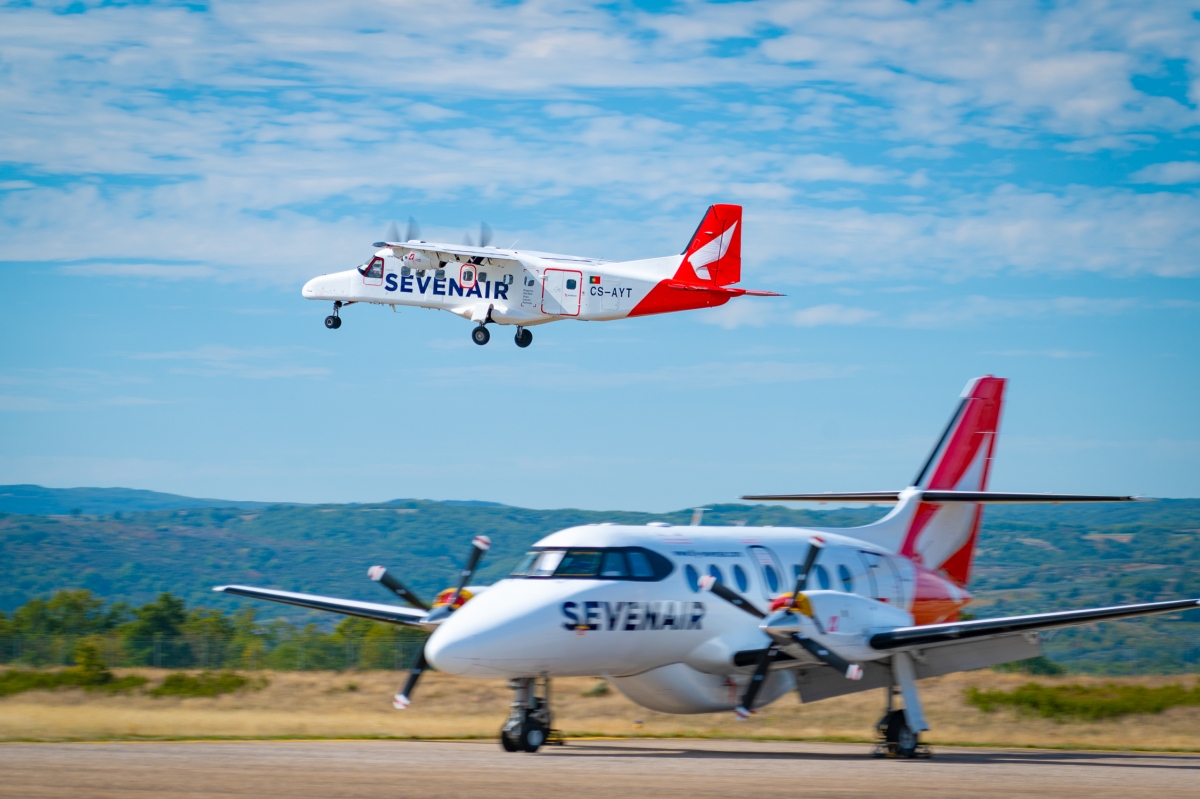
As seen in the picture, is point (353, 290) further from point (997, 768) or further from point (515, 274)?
point (997, 768)

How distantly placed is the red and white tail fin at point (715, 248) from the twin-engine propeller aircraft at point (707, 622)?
6.45 meters


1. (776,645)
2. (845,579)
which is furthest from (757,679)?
(845,579)

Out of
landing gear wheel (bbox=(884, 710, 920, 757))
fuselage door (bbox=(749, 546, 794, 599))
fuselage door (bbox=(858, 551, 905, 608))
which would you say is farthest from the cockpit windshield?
fuselage door (bbox=(858, 551, 905, 608))

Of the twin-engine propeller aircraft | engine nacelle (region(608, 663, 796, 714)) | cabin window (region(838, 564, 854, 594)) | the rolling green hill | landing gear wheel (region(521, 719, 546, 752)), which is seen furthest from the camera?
the rolling green hill

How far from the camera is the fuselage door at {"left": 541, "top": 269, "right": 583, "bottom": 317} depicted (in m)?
26.7

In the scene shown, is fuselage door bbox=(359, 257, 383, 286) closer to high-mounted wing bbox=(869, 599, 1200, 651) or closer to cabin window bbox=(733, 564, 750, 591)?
cabin window bbox=(733, 564, 750, 591)

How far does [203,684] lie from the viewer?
29500 millimetres

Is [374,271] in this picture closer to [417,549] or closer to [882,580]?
[882,580]

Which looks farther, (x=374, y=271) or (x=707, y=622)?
(x=374, y=271)

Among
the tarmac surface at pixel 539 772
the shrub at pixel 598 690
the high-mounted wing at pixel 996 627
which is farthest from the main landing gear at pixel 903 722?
the shrub at pixel 598 690

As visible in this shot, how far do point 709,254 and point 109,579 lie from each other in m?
128

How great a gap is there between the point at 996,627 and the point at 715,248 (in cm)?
1086

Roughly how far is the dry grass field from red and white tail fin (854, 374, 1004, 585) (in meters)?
4.16

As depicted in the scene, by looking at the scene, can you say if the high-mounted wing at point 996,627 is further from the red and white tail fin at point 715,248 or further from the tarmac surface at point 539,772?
the red and white tail fin at point 715,248
